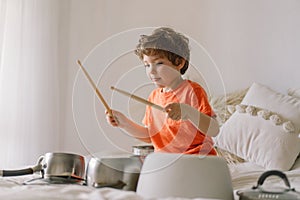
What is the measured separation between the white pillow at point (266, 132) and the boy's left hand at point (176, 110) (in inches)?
29.4

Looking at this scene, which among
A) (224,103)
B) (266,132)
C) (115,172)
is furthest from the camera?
(224,103)

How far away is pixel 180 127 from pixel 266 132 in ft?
2.13

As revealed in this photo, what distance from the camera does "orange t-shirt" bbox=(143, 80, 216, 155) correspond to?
124 cm

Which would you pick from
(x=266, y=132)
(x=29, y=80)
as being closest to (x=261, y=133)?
(x=266, y=132)

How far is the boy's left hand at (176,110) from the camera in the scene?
1.06 m

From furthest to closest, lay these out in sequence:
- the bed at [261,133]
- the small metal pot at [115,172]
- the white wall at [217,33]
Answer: the white wall at [217,33] → the bed at [261,133] → the small metal pot at [115,172]

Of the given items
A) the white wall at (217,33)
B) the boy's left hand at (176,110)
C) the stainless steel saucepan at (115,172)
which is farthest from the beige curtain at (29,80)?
the boy's left hand at (176,110)

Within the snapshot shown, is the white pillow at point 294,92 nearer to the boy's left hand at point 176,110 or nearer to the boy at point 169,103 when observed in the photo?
the boy at point 169,103

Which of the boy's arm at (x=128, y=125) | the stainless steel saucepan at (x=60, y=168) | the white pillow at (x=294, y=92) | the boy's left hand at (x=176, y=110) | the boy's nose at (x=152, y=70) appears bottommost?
the stainless steel saucepan at (x=60, y=168)

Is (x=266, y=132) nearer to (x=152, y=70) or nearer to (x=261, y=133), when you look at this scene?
(x=261, y=133)

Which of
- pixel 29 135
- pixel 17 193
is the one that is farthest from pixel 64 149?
pixel 17 193

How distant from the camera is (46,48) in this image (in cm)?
230

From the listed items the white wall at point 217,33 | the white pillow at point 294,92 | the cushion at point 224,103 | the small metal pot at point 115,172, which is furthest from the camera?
the white wall at point 217,33

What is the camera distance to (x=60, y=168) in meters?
1.08
